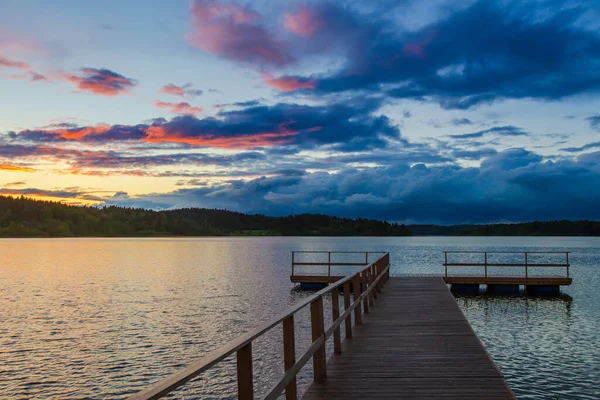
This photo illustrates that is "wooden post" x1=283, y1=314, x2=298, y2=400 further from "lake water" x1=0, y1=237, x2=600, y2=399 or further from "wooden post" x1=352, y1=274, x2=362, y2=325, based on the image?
"lake water" x1=0, y1=237, x2=600, y2=399

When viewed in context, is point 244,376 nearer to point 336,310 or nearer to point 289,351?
point 289,351

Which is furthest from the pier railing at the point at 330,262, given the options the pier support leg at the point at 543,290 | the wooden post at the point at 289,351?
the wooden post at the point at 289,351

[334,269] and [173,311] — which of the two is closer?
[173,311]

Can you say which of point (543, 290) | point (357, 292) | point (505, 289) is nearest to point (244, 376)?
point (357, 292)

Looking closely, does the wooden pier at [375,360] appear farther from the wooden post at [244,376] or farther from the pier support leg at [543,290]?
the pier support leg at [543,290]

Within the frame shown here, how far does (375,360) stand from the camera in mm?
9172

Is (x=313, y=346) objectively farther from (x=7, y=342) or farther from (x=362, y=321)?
(x=7, y=342)

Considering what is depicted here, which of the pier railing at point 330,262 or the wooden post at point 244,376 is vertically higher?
the wooden post at point 244,376

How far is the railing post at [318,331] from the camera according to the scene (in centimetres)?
759

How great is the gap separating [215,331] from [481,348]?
1408 cm

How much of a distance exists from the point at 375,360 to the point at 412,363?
1.97ft

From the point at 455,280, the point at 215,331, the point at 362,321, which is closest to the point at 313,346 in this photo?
the point at 362,321

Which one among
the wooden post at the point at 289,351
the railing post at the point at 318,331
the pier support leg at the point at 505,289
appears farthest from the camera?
the pier support leg at the point at 505,289

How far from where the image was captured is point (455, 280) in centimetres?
3225
